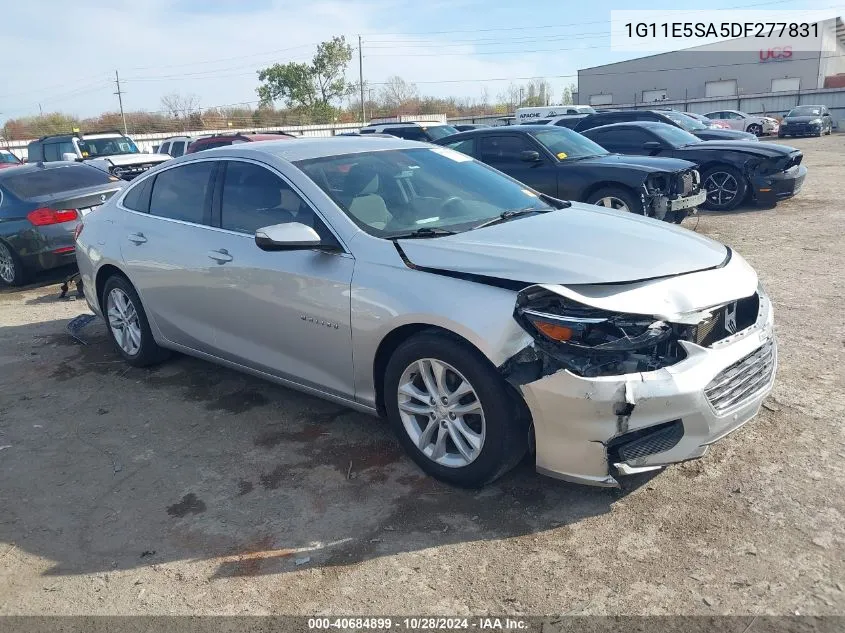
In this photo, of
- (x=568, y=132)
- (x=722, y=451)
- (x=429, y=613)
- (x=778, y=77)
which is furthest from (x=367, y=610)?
(x=778, y=77)

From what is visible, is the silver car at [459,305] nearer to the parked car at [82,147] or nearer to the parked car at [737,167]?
the parked car at [737,167]

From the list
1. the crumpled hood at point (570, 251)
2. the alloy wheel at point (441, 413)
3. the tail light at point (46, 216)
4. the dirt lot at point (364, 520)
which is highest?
the crumpled hood at point (570, 251)

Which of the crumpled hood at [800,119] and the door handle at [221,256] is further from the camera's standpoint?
the crumpled hood at [800,119]

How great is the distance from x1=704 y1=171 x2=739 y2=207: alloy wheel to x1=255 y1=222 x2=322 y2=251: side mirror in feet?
32.2

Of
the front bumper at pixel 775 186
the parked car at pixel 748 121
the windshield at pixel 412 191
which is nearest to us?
the windshield at pixel 412 191

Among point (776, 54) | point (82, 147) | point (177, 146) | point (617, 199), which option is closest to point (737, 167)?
point (617, 199)

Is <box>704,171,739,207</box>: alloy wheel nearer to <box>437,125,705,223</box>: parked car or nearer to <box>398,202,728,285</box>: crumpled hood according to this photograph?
<box>437,125,705,223</box>: parked car

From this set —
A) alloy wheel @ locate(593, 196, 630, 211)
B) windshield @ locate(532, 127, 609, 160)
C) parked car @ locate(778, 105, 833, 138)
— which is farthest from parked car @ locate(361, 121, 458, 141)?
parked car @ locate(778, 105, 833, 138)

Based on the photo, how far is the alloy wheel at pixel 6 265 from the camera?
8758 mm

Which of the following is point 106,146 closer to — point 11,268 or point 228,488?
point 11,268

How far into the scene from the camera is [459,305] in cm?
325

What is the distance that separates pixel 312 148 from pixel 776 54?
62241mm

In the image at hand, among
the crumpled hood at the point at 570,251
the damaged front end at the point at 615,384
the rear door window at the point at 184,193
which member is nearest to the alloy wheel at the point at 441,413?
the damaged front end at the point at 615,384

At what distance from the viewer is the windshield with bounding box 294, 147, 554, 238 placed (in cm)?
398
